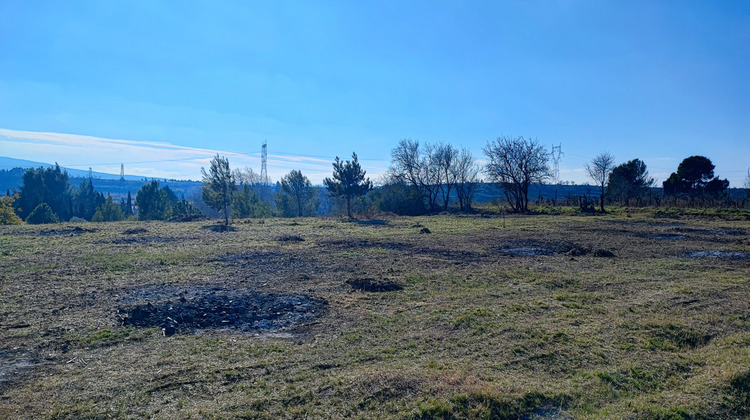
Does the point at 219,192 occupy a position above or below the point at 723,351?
above

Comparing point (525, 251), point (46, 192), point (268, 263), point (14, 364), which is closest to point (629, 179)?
point (525, 251)

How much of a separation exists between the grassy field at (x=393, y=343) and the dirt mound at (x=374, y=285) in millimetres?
79

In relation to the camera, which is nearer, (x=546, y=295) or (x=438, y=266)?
(x=546, y=295)

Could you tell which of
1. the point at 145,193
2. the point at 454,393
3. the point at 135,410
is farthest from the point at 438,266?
the point at 145,193

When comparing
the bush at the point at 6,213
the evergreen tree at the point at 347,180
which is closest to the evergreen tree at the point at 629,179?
the evergreen tree at the point at 347,180

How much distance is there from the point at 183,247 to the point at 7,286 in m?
7.17

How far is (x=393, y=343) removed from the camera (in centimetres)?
595

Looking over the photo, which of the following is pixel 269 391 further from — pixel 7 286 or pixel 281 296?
pixel 7 286

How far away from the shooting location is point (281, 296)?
8.66 metres

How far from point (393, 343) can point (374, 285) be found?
3469 millimetres

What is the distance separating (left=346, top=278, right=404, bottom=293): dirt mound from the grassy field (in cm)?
8

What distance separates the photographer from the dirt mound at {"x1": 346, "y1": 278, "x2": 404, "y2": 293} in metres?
9.26

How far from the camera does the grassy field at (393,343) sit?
166 inches

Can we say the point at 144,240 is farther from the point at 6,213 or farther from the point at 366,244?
the point at 6,213
